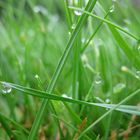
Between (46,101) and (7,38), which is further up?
(7,38)

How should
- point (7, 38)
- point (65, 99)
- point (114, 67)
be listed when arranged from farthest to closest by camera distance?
point (7, 38) → point (114, 67) → point (65, 99)

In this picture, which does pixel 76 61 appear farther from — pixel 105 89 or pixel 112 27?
pixel 105 89

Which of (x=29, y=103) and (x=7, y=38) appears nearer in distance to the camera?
(x=29, y=103)

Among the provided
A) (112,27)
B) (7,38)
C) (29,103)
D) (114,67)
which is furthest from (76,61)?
(7,38)

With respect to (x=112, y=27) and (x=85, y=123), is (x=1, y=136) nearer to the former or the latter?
(x=85, y=123)

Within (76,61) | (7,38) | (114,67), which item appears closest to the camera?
(76,61)

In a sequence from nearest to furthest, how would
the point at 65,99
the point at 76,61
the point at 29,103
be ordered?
1. the point at 65,99
2. the point at 76,61
3. the point at 29,103

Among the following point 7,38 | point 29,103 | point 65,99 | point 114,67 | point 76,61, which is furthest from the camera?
point 7,38

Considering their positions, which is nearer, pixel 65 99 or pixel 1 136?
pixel 65 99

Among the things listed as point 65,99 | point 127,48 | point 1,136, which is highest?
point 127,48

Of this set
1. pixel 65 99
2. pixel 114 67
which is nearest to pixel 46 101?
pixel 65 99
